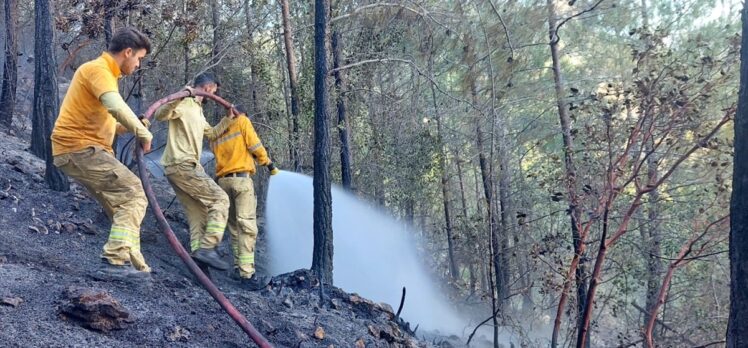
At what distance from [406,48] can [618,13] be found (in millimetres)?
4528

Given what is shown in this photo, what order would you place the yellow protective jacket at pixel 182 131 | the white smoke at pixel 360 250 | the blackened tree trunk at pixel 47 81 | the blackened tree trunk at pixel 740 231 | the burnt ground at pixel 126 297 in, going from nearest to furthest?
the blackened tree trunk at pixel 740 231
the burnt ground at pixel 126 297
the yellow protective jacket at pixel 182 131
the blackened tree trunk at pixel 47 81
the white smoke at pixel 360 250

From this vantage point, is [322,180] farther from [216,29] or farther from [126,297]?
A: [216,29]

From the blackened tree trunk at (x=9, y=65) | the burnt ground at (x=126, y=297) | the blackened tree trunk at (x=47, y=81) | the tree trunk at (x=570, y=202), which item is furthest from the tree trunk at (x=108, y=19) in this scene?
the tree trunk at (x=570, y=202)

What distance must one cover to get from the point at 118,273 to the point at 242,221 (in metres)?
1.92

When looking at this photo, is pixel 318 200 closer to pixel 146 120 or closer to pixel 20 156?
pixel 146 120

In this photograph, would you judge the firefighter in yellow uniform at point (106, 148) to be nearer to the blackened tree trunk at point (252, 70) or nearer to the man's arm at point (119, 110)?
the man's arm at point (119, 110)

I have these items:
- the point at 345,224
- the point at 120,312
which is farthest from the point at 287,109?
the point at 120,312

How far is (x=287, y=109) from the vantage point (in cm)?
1366

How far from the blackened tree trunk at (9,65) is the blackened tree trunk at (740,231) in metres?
10.8

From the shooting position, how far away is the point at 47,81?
7.76m

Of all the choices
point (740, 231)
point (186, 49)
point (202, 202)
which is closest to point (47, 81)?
point (202, 202)

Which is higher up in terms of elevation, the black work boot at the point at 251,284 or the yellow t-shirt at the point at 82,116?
the yellow t-shirt at the point at 82,116

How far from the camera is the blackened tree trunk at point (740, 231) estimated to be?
127 inches

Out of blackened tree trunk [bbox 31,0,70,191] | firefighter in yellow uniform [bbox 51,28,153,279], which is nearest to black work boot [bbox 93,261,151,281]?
firefighter in yellow uniform [bbox 51,28,153,279]
